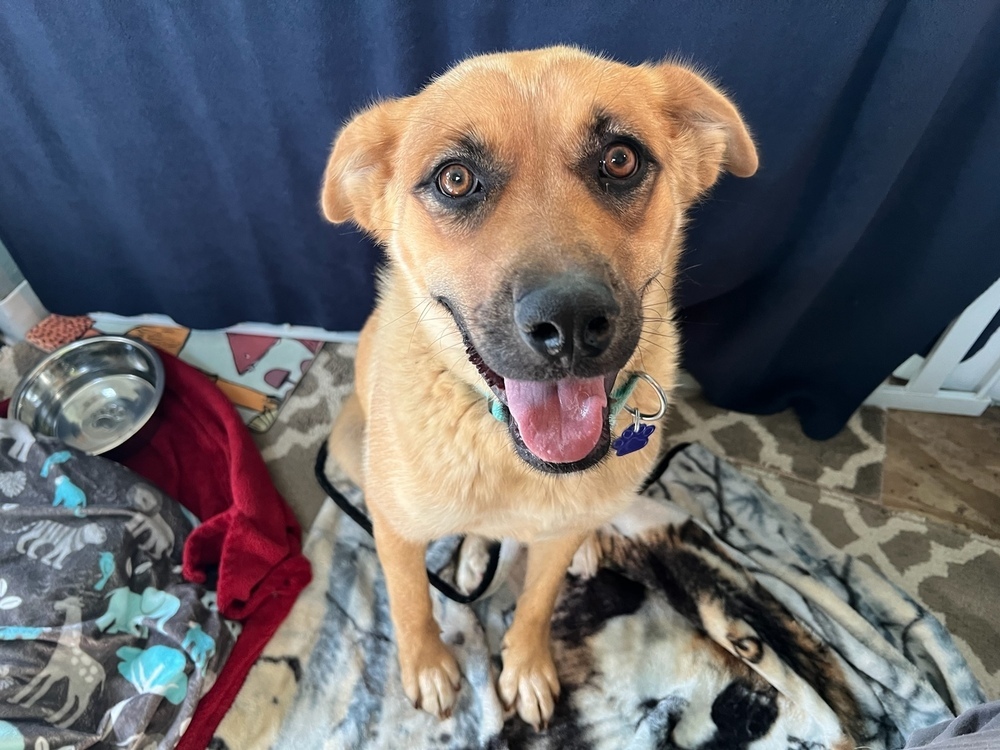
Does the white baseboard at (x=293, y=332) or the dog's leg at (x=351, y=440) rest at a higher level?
the dog's leg at (x=351, y=440)

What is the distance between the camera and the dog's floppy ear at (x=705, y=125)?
57.7 inches

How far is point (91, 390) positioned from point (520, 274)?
7.45 ft

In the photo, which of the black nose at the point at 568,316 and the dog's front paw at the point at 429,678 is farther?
the dog's front paw at the point at 429,678

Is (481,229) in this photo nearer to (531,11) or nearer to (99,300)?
(531,11)

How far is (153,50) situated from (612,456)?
184 cm

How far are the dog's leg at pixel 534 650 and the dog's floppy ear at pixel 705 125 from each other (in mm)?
1064

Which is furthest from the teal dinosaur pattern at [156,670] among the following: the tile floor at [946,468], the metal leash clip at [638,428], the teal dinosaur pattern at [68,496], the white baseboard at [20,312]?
the tile floor at [946,468]

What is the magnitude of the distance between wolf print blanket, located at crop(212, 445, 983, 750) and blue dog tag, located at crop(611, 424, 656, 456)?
2.39 feet

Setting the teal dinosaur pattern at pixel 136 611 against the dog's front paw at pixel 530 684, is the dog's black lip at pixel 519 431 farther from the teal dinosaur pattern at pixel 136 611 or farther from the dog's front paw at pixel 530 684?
the teal dinosaur pattern at pixel 136 611

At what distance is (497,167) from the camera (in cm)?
129

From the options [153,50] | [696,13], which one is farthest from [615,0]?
[153,50]

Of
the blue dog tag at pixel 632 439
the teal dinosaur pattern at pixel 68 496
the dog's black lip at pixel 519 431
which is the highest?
the dog's black lip at pixel 519 431

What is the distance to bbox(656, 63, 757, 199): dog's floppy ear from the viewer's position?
1.47 metres

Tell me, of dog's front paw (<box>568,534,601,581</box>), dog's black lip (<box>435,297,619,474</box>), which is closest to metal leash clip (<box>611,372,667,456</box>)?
dog's black lip (<box>435,297,619,474</box>)
